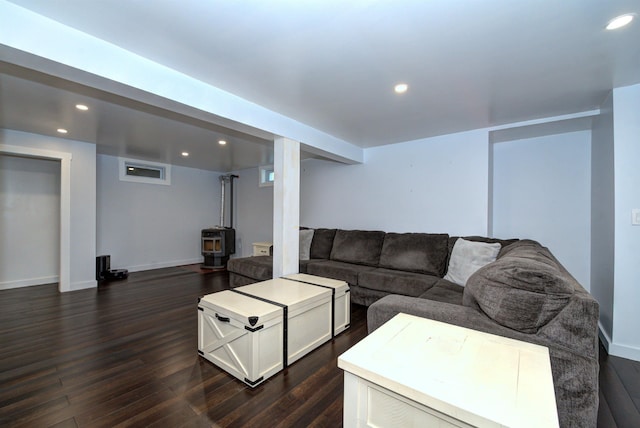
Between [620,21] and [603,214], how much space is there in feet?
6.16

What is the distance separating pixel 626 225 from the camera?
87.7 inches

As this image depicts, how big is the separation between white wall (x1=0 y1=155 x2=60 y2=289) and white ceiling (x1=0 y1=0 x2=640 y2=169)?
1769 millimetres

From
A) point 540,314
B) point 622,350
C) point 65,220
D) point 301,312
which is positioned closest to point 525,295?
point 540,314

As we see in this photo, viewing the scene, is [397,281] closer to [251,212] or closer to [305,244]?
[305,244]

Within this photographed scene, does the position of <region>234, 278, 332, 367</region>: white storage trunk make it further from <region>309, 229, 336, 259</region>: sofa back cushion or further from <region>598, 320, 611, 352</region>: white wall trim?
<region>598, 320, 611, 352</region>: white wall trim

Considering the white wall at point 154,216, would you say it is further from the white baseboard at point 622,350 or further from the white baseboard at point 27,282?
the white baseboard at point 622,350

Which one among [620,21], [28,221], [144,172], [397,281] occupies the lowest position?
[397,281]

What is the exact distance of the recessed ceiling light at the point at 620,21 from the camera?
146cm

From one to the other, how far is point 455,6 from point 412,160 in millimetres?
2665

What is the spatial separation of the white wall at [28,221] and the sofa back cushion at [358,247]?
15.5ft

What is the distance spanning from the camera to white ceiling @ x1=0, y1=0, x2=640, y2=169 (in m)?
1.44

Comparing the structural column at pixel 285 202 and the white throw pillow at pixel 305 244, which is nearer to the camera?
the structural column at pixel 285 202

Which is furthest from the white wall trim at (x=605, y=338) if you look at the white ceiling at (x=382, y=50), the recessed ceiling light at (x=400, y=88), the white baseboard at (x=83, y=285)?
the white baseboard at (x=83, y=285)

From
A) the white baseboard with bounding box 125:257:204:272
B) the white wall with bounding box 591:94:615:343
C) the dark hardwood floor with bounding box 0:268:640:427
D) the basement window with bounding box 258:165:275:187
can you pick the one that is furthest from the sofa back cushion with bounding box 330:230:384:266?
the white baseboard with bounding box 125:257:204:272
